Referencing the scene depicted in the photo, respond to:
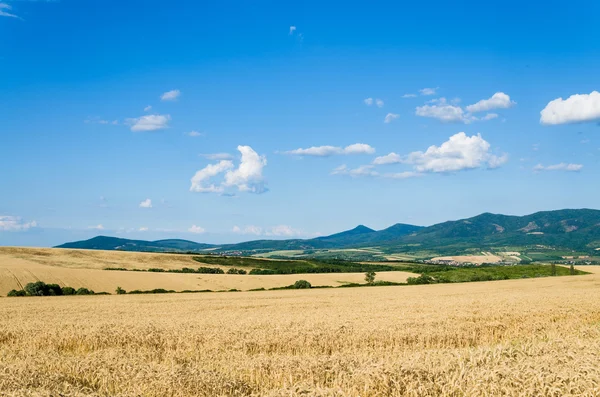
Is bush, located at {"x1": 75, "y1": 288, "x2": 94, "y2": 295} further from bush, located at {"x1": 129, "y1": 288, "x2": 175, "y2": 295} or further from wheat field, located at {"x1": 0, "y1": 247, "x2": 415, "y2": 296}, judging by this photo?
bush, located at {"x1": 129, "y1": 288, "x2": 175, "y2": 295}

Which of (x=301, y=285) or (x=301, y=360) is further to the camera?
(x=301, y=285)

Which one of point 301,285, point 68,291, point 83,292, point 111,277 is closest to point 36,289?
point 68,291

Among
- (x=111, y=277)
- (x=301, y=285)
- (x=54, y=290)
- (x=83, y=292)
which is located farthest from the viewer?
(x=111, y=277)

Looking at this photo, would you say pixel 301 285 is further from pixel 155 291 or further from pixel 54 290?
pixel 54 290

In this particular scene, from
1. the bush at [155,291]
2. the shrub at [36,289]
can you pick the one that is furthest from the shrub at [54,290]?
the bush at [155,291]

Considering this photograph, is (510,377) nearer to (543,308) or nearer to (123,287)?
(543,308)

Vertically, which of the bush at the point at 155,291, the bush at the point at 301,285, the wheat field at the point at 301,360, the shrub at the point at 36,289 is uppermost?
the wheat field at the point at 301,360

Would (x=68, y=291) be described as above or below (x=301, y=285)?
above

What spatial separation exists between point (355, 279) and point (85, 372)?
87180mm

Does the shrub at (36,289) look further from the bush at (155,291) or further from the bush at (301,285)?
the bush at (301,285)

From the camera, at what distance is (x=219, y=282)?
83688 millimetres

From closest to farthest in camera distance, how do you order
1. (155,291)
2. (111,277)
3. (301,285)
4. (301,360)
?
(301,360) → (155,291) → (301,285) → (111,277)

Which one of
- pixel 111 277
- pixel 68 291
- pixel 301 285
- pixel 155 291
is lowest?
pixel 301 285

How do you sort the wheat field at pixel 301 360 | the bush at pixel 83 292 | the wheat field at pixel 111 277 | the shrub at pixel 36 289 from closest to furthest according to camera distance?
the wheat field at pixel 301 360 → the shrub at pixel 36 289 → the bush at pixel 83 292 → the wheat field at pixel 111 277
